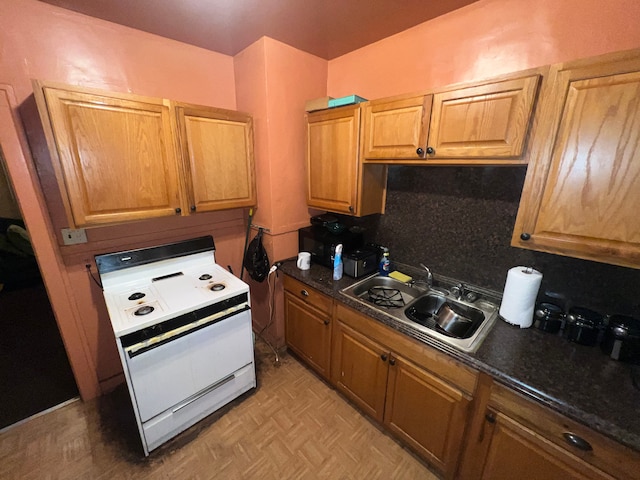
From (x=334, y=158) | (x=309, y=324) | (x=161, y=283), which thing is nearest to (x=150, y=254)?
(x=161, y=283)

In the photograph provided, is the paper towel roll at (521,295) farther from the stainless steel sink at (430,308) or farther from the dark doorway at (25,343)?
the dark doorway at (25,343)

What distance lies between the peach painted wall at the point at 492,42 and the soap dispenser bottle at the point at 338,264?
1.13 meters

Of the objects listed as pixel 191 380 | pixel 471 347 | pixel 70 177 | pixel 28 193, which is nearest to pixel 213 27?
pixel 70 177

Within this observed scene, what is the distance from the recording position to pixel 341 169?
1.79 meters

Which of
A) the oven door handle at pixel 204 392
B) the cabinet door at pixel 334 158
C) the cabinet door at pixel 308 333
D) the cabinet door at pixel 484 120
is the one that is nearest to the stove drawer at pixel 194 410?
the oven door handle at pixel 204 392

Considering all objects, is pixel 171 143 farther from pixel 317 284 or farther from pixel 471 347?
pixel 471 347

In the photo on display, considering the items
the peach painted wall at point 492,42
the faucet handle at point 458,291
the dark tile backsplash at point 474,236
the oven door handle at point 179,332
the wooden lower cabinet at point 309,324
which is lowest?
the wooden lower cabinet at point 309,324

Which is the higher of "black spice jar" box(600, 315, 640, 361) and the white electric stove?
"black spice jar" box(600, 315, 640, 361)

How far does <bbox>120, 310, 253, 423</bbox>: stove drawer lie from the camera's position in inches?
54.4

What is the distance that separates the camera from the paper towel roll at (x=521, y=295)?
1258 millimetres

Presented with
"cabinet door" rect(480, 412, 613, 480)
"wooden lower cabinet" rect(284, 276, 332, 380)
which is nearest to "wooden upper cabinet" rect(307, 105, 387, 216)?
"wooden lower cabinet" rect(284, 276, 332, 380)

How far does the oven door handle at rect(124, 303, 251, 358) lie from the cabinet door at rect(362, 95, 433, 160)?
1.30 meters

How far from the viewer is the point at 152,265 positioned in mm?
1841

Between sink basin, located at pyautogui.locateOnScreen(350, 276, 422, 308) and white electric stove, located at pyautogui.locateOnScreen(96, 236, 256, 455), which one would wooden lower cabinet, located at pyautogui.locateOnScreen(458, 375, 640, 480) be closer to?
sink basin, located at pyautogui.locateOnScreen(350, 276, 422, 308)
